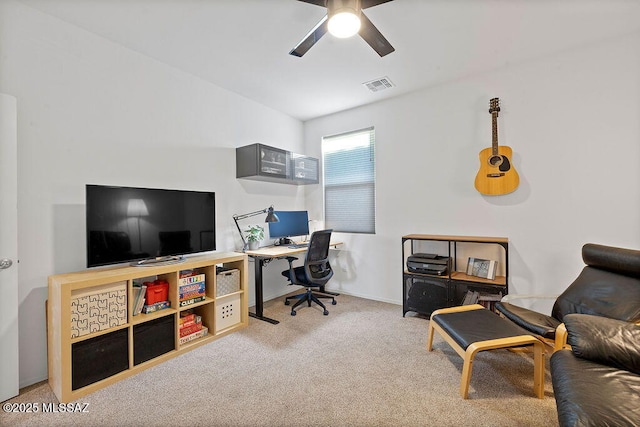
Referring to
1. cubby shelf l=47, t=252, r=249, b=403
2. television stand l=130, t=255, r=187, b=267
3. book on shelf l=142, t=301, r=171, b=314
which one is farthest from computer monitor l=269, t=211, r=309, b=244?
book on shelf l=142, t=301, r=171, b=314

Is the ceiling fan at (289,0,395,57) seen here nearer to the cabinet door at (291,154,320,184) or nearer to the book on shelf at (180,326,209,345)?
the cabinet door at (291,154,320,184)

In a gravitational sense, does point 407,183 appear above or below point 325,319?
above

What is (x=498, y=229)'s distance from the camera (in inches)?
117

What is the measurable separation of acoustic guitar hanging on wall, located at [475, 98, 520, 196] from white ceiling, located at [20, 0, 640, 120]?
62 cm

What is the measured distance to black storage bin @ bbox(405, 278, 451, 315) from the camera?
296 centimetres

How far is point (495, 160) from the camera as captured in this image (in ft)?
9.57

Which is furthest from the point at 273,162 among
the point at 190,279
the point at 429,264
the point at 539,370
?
the point at 539,370

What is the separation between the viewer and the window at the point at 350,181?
12.8 feet

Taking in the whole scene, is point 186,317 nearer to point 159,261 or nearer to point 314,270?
point 159,261

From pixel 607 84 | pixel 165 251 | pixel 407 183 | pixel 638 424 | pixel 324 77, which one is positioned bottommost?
pixel 638 424

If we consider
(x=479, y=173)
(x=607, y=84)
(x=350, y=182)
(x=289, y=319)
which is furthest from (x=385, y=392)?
(x=607, y=84)

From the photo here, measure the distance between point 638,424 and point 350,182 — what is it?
3.40m

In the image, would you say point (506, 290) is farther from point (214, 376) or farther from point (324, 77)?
point (324, 77)

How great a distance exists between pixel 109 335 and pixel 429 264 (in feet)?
9.60
